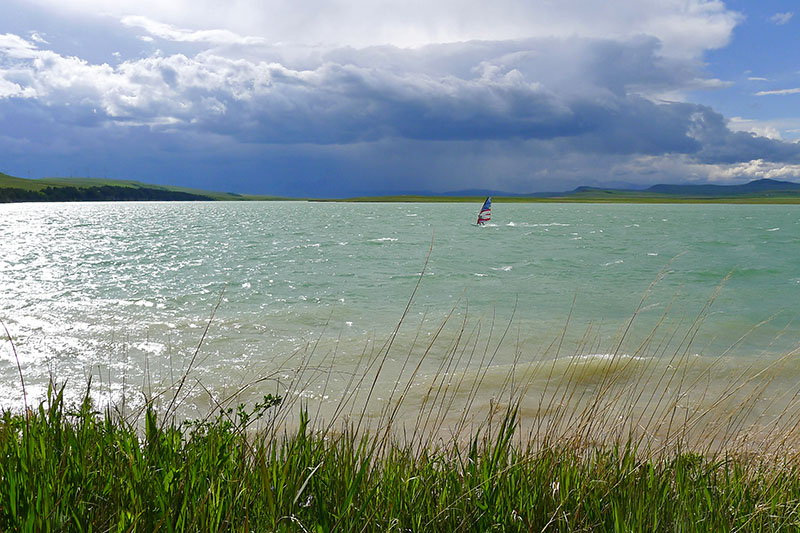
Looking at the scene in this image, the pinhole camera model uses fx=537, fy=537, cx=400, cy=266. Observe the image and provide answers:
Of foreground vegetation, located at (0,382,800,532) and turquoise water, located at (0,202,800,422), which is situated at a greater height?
foreground vegetation, located at (0,382,800,532)

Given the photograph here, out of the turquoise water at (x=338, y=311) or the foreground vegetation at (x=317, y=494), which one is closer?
the foreground vegetation at (x=317, y=494)

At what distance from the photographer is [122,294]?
789 inches

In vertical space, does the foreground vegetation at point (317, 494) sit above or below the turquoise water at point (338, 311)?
above

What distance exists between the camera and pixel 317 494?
8.25ft

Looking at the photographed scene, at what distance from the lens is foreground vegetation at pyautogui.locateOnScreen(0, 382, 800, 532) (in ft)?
7.66

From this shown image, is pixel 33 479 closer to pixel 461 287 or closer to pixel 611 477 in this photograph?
pixel 611 477

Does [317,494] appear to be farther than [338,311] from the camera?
No

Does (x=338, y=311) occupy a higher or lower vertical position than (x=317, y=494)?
lower

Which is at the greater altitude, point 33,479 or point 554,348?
point 33,479

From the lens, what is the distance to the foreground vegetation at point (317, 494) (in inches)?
91.9

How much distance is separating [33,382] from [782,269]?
34.1 m

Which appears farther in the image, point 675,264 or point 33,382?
point 675,264

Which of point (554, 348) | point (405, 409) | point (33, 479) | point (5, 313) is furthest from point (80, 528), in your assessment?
point (5, 313)

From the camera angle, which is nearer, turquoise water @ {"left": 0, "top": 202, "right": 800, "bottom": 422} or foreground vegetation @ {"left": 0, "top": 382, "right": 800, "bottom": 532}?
foreground vegetation @ {"left": 0, "top": 382, "right": 800, "bottom": 532}
